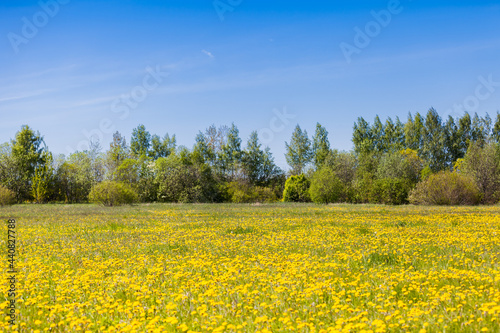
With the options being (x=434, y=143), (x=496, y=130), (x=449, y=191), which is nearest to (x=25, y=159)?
(x=449, y=191)

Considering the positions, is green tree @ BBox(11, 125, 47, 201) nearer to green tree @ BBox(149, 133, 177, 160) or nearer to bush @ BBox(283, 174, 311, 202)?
green tree @ BBox(149, 133, 177, 160)

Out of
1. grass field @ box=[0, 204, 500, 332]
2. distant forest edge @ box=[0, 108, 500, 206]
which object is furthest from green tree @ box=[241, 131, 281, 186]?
grass field @ box=[0, 204, 500, 332]

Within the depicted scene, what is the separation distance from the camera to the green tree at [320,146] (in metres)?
80.4

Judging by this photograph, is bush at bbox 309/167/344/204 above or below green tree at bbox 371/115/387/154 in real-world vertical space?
below

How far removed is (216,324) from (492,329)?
352cm

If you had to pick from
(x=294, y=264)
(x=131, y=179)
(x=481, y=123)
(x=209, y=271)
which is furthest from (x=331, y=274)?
(x=481, y=123)

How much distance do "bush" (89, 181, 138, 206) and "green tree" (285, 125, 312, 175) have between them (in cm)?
4817

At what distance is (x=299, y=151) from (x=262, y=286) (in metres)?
79.4

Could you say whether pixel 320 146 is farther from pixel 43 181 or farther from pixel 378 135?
pixel 43 181

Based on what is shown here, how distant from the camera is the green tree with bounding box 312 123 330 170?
80.4 metres

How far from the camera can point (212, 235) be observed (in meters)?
13.9

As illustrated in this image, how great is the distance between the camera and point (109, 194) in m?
43.6

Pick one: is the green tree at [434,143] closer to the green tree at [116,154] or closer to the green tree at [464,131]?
the green tree at [464,131]

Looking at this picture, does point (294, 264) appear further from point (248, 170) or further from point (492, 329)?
point (248, 170)
